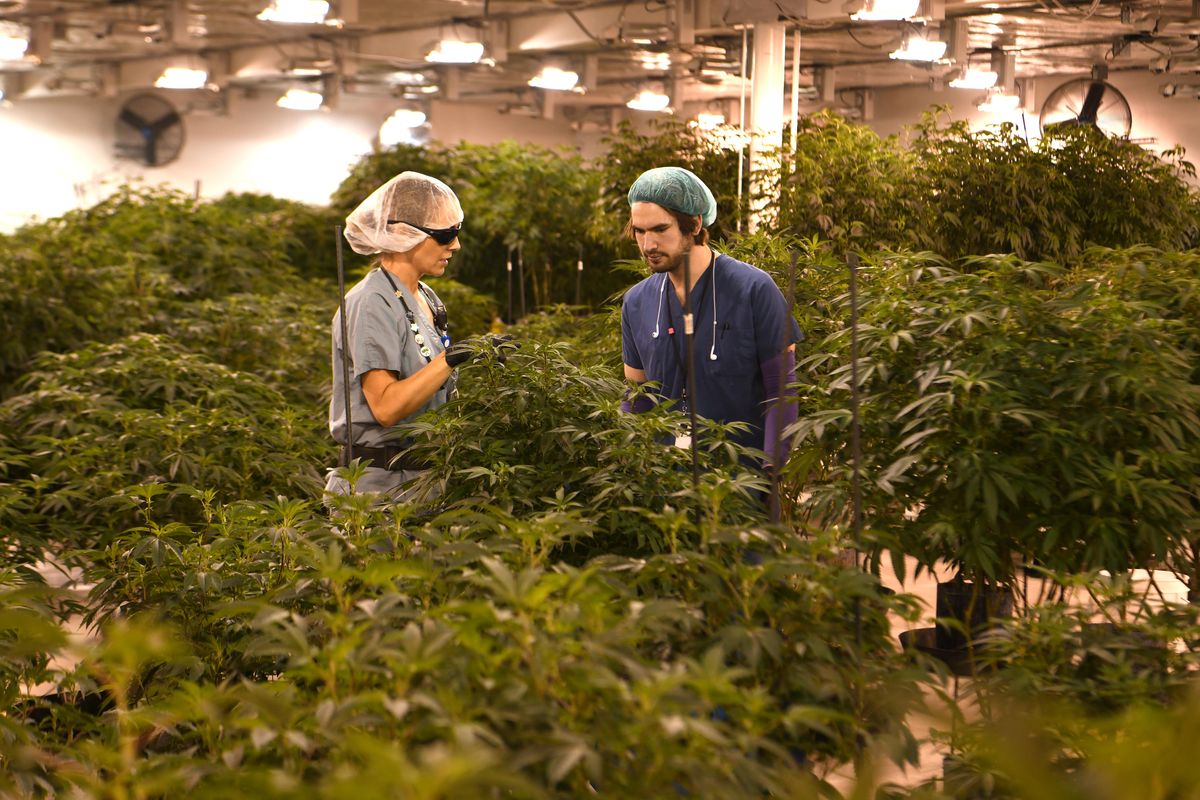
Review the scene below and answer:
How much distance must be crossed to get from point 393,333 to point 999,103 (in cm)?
724

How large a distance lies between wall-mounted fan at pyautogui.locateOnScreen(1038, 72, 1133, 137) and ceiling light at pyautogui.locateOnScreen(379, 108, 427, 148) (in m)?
7.55

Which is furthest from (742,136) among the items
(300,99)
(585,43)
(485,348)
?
(300,99)

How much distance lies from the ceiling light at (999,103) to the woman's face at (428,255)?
6669 millimetres

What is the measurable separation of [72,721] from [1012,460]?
1653 millimetres

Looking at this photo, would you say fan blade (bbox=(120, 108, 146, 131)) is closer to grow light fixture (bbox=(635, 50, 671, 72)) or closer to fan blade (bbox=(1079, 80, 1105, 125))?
grow light fixture (bbox=(635, 50, 671, 72))

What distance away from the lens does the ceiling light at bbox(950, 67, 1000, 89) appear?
8492 mm

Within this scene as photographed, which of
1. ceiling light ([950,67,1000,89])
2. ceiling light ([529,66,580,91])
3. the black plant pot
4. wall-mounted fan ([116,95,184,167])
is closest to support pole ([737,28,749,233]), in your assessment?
the black plant pot

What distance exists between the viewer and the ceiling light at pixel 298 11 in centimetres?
748

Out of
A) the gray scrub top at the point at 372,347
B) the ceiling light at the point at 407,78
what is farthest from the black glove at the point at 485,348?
the ceiling light at the point at 407,78

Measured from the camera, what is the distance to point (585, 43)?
9906 millimetres

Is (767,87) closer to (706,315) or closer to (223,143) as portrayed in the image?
(706,315)

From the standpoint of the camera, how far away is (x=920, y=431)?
2.10 m

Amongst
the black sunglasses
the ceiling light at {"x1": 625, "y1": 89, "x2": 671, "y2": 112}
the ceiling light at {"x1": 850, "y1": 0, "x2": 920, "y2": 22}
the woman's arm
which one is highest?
the ceiling light at {"x1": 850, "y1": 0, "x2": 920, "y2": 22}

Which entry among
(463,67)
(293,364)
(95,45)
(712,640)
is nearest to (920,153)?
(293,364)
